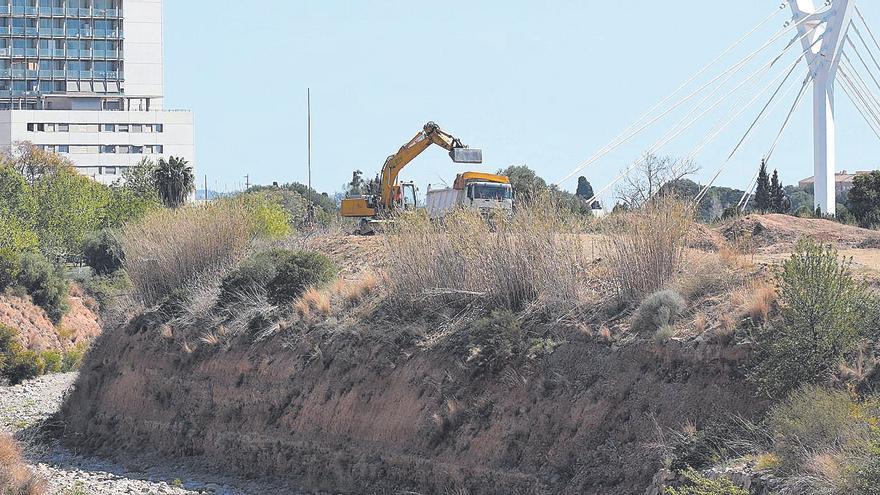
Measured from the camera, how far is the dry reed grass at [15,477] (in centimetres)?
2942

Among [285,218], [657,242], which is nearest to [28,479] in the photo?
[657,242]

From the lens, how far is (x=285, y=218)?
62781mm

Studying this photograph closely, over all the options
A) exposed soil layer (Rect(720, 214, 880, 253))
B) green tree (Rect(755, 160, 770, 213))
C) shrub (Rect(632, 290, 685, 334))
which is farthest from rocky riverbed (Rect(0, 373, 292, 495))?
green tree (Rect(755, 160, 770, 213))

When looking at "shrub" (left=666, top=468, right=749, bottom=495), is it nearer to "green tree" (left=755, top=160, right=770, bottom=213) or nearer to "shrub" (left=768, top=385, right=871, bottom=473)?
"shrub" (left=768, top=385, right=871, bottom=473)

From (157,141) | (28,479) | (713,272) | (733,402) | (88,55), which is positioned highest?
(88,55)

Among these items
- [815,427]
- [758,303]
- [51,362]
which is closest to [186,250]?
[51,362]

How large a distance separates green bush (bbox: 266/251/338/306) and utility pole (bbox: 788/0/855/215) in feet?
86.4

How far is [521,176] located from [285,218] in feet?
76.0

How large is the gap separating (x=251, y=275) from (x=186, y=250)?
4.85m

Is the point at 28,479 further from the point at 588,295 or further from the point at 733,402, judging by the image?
the point at 733,402

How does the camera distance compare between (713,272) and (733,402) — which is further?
(713,272)

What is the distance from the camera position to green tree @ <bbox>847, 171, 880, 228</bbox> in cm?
5322

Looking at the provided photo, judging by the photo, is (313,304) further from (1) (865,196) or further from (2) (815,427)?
(1) (865,196)

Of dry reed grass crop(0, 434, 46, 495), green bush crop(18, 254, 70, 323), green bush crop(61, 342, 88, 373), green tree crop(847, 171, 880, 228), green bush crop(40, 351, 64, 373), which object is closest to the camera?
dry reed grass crop(0, 434, 46, 495)
